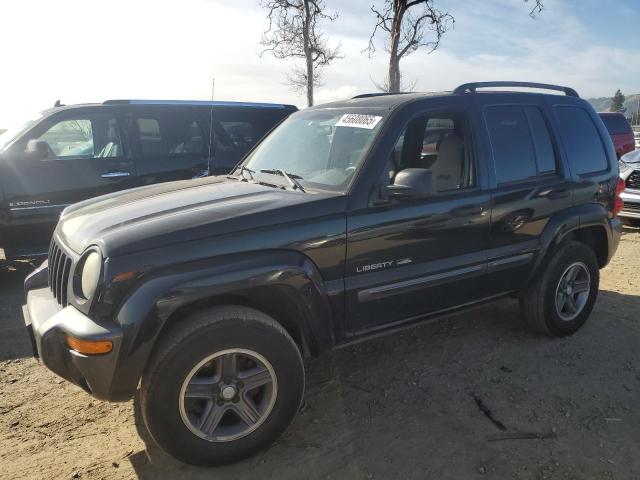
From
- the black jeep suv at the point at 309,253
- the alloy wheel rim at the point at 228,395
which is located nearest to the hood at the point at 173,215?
the black jeep suv at the point at 309,253

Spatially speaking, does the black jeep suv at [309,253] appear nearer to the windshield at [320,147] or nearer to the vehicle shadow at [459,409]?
the windshield at [320,147]

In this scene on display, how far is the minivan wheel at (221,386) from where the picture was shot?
8.02 feet

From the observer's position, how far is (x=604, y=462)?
2.69 metres

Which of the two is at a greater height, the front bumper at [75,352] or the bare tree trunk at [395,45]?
the bare tree trunk at [395,45]

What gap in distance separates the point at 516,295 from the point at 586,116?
5.45 feet

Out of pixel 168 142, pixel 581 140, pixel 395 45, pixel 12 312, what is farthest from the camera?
pixel 395 45

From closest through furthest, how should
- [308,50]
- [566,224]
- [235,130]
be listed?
[566,224] < [235,130] < [308,50]

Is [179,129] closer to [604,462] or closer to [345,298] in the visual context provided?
[345,298]

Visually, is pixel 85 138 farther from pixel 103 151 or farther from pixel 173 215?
pixel 173 215

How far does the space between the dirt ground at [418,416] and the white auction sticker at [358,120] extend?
173cm

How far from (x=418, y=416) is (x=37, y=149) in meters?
4.66

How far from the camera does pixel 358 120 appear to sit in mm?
3357

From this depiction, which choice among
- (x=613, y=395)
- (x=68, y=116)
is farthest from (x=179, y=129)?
(x=613, y=395)

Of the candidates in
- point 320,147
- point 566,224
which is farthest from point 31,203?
point 566,224
